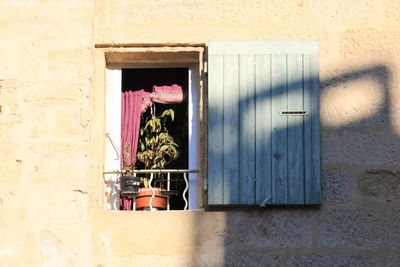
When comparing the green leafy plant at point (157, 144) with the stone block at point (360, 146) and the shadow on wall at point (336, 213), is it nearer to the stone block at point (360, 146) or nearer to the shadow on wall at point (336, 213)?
the shadow on wall at point (336, 213)

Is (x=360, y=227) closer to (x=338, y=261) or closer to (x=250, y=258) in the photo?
(x=338, y=261)

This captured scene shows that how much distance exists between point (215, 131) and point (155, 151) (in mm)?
524

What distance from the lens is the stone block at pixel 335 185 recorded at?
6660mm

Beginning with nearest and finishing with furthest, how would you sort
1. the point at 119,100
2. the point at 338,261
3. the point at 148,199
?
1. the point at 338,261
2. the point at 148,199
3. the point at 119,100

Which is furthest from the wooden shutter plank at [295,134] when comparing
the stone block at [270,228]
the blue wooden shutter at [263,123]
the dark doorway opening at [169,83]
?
the dark doorway opening at [169,83]

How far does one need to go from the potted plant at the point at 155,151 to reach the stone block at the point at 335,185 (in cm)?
97

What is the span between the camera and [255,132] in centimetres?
669

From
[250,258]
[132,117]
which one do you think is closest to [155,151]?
[132,117]

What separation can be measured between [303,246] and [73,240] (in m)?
1.34

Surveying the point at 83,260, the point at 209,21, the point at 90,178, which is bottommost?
the point at 83,260

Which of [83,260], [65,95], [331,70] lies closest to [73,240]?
[83,260]

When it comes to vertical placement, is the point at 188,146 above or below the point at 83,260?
above

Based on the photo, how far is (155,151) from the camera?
705 cm

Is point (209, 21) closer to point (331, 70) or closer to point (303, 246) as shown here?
point (331, 70)
